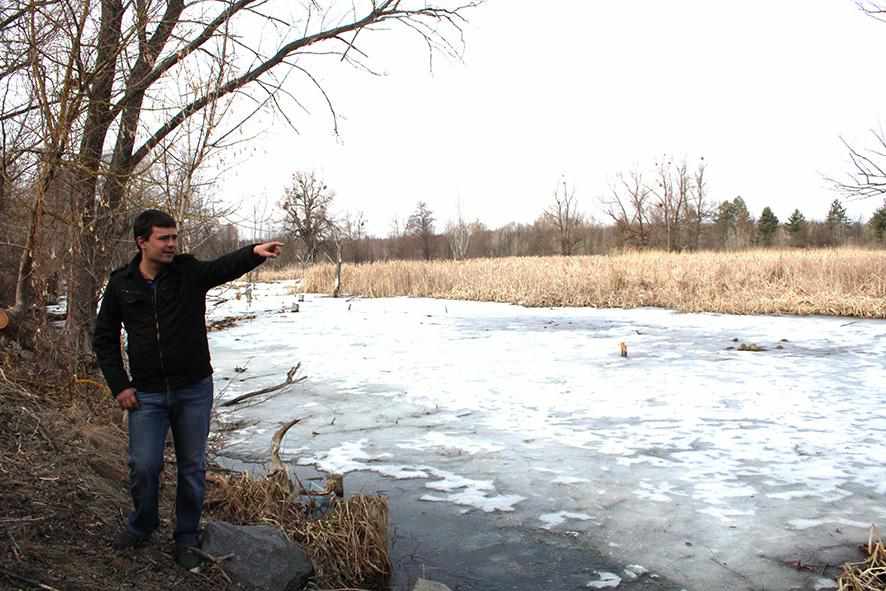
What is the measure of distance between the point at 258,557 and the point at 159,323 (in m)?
1.20

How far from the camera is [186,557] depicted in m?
2.99

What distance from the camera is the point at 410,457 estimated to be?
5.45m

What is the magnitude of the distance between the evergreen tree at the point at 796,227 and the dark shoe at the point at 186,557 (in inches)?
2046

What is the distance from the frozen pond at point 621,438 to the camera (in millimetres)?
3809

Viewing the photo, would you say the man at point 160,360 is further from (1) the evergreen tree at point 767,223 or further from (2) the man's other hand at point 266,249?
(1) the evergreen tree at point 767,223

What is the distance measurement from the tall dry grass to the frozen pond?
157 inches

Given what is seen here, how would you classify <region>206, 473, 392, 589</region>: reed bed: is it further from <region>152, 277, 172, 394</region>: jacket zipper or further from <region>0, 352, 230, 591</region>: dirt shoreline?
<region>152, 277, 172, 394</region>: jacket zipper

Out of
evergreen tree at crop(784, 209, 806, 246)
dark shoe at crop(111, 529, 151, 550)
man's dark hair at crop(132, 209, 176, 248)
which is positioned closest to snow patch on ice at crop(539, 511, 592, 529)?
dark shoe at crop(111, 529, 151, 550)

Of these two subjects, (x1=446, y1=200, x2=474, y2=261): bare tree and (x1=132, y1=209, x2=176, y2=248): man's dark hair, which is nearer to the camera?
(x1=132, y1=209, x2=176, y2=248): man's dark hair

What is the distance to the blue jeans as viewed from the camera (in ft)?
9.80

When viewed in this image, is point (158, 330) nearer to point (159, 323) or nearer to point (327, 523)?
point (159, 323)

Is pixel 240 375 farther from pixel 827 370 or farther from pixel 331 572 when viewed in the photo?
pixel 827 370

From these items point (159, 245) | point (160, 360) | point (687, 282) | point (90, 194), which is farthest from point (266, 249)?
point (687, 282)

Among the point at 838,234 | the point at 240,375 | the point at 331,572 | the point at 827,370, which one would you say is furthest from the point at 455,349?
the point at 838,234
